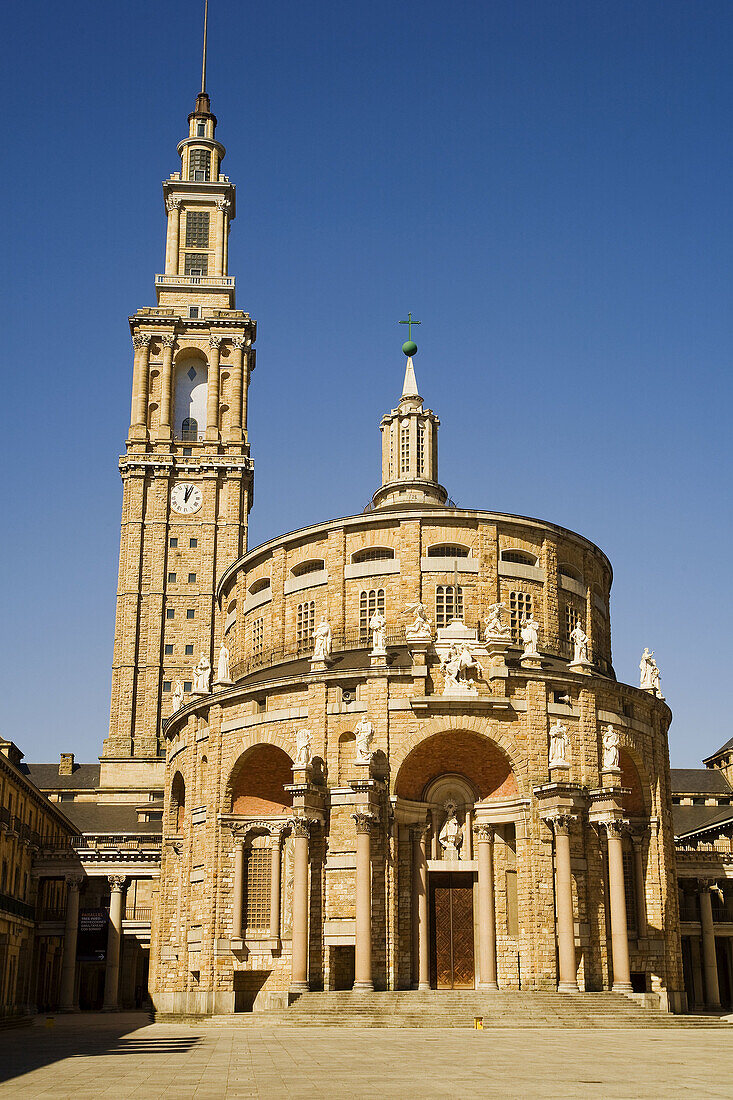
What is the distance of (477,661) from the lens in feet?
163

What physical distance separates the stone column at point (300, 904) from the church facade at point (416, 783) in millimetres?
83

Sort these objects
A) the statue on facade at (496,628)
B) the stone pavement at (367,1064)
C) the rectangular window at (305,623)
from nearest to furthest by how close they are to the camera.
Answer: the stone pavement at (367,1064)
the statue on facade at (496,628)
the rectangular window at (305,623)

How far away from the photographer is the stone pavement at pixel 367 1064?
22297mm

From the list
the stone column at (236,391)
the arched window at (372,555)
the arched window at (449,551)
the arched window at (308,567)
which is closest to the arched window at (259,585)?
the arched window at (308,567)

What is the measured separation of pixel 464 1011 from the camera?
1671 inches

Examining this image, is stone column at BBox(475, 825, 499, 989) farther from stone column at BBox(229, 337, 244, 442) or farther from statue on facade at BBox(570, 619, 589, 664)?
stone column at BBox(229, 337, 244, 442)

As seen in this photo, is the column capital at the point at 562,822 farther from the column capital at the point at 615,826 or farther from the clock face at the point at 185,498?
the clock face at the point at 185,498

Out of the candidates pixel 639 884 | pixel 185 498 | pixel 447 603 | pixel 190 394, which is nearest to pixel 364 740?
pixel 447 603

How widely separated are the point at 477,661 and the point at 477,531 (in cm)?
856

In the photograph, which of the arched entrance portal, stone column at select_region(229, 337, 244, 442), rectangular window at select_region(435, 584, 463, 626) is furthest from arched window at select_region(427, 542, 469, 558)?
stone column at select_region(229, 337, 244, 442)

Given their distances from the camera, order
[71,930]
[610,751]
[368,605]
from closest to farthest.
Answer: [610,751], [368,605], [71,930]

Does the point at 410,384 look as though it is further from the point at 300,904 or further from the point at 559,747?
the point at 300,904

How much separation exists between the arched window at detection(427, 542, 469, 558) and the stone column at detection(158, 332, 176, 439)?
143 ft

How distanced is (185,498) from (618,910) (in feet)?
179
